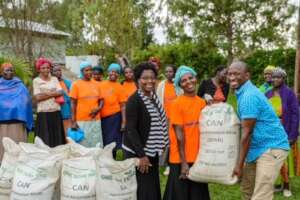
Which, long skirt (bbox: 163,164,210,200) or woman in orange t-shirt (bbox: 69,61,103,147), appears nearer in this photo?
long skirt (bbox: 163,164,210,200)

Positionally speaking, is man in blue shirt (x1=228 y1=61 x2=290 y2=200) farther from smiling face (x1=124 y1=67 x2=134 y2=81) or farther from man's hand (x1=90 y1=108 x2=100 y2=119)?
smiling face (x1=124 y1=67 x2=134 y2=81)

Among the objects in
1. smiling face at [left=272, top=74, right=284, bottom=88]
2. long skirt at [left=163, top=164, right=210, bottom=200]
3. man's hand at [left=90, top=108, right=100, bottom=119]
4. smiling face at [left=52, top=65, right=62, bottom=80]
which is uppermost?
smiling face at [left=52, top=65, right=62, bottom=80]

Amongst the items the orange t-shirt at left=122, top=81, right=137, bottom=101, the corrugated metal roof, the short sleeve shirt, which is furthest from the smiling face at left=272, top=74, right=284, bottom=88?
the corrugated metal roof

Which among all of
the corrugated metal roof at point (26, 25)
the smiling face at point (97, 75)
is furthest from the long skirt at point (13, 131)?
the corrugated metal roof at point (26, 25)

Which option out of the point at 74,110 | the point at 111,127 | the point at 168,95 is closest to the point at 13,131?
the point at 74,110

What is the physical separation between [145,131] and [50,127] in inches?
113

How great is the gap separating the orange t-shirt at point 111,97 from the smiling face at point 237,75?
3.44 m

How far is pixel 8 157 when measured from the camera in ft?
15.6

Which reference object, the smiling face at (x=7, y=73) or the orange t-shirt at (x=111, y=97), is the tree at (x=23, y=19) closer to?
the orange t-shirt at (x=111, y=97)

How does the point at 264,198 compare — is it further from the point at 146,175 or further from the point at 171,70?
the point at 171,70

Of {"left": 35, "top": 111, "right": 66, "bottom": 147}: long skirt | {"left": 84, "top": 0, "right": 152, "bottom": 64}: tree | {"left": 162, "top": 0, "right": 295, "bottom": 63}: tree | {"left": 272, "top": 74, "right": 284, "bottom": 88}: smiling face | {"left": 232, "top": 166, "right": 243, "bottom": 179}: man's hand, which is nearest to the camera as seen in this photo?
{"left": 232, "top": 166, "right": 243, "bottom": 179}: man's hand

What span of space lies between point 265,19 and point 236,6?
187 cm

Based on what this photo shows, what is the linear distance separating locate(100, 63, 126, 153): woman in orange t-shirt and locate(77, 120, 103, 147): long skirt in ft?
1.27

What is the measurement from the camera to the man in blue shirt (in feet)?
13.0
